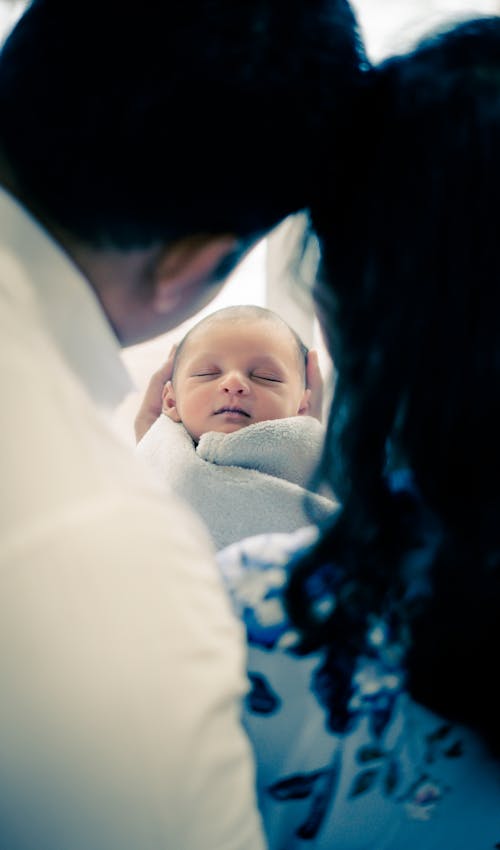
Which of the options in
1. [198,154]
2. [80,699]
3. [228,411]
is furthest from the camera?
[228,411]

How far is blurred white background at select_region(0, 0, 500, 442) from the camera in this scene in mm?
463

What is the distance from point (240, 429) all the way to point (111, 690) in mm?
713

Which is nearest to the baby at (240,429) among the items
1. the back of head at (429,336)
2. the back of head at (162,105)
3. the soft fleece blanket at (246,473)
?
the soft fleece blanket at (246,473)

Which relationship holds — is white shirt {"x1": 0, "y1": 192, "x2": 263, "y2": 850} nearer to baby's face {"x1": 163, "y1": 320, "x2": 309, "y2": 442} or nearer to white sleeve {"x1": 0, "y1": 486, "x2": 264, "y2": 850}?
white sleeve {"x1": 0, "y1": 486, "x2": 264, "y2": 850}

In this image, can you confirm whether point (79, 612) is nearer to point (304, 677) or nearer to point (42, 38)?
point (304, 677)

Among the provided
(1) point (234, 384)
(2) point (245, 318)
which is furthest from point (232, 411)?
(2) point (245, 318)

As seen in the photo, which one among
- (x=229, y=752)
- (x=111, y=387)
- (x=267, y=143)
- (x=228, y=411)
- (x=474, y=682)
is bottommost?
(x=228, y=411)

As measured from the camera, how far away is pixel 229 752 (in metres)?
0.33

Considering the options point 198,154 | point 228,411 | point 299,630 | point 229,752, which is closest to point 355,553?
point 299,630

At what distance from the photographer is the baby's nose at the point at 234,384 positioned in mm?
1020

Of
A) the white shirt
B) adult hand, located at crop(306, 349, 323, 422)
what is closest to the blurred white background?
adult hand, located at crop(306, 349, 323, 422)

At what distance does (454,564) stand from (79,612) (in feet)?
0.84

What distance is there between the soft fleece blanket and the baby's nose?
0.07 meters

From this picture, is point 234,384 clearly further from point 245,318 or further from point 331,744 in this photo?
point 331,744
